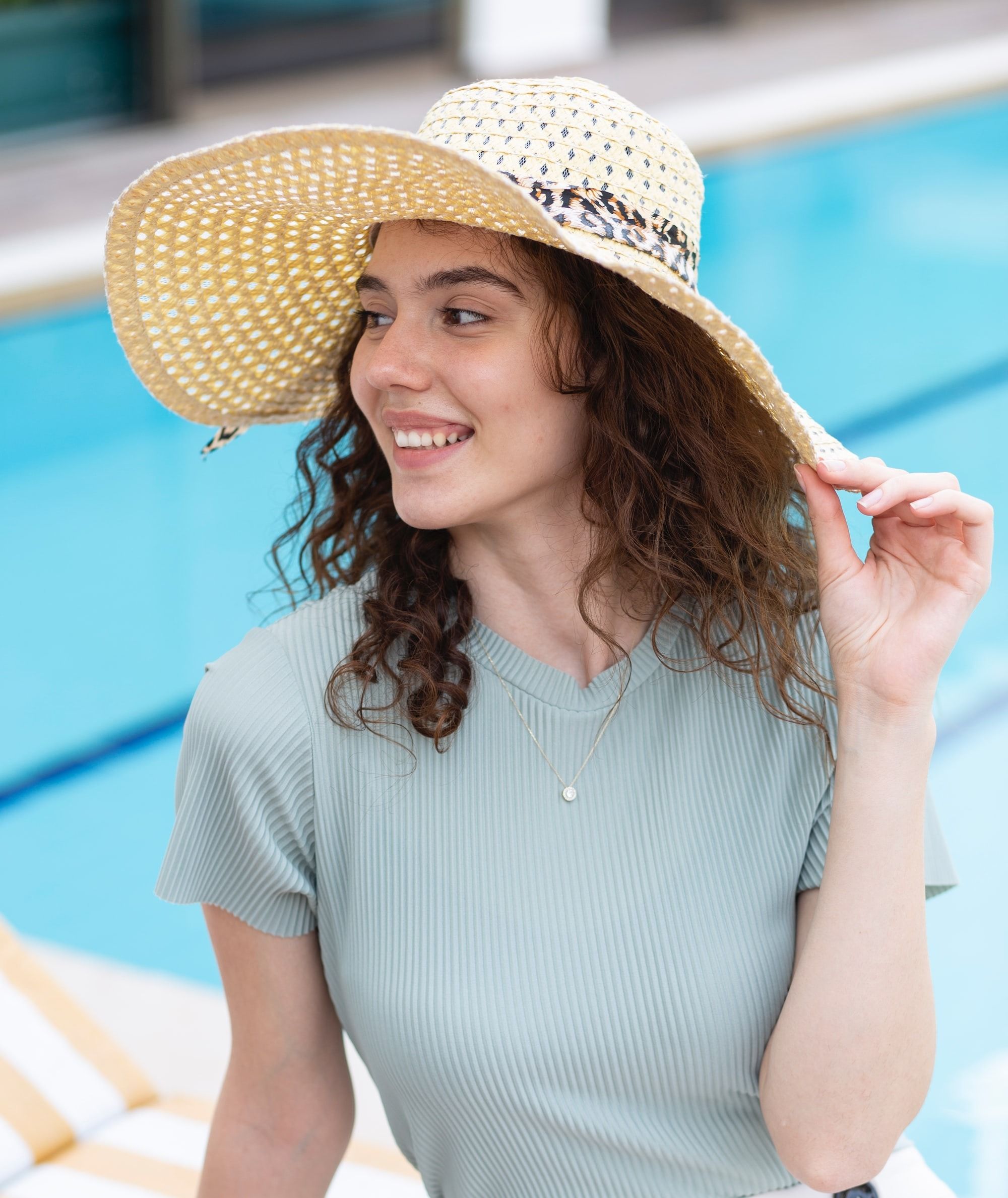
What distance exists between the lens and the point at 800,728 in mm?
1635

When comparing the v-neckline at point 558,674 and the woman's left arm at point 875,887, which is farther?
the v-neckline at point 558,674

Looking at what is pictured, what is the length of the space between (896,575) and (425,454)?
0.47m

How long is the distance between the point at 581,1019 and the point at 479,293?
69 cm

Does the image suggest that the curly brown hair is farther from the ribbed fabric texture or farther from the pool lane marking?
the pool lane marking

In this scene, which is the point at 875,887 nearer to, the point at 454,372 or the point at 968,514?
the point at 968,514

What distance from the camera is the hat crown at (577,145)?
1.50 meters

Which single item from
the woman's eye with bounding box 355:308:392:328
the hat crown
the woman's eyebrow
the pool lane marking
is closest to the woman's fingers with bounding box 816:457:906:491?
the hat crown

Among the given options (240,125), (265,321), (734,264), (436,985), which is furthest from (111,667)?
(240,125)

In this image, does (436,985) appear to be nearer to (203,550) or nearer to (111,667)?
(111,667)

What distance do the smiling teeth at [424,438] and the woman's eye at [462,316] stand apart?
106 millimetres

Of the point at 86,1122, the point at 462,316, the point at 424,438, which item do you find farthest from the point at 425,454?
the point at 86,1122

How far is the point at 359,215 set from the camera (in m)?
1.58

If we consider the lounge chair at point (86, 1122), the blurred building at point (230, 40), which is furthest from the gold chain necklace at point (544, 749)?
the blurred building at point (230, 40)

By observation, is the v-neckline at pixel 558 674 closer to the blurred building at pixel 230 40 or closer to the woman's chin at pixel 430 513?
the woman's chin at pixel 430 513
